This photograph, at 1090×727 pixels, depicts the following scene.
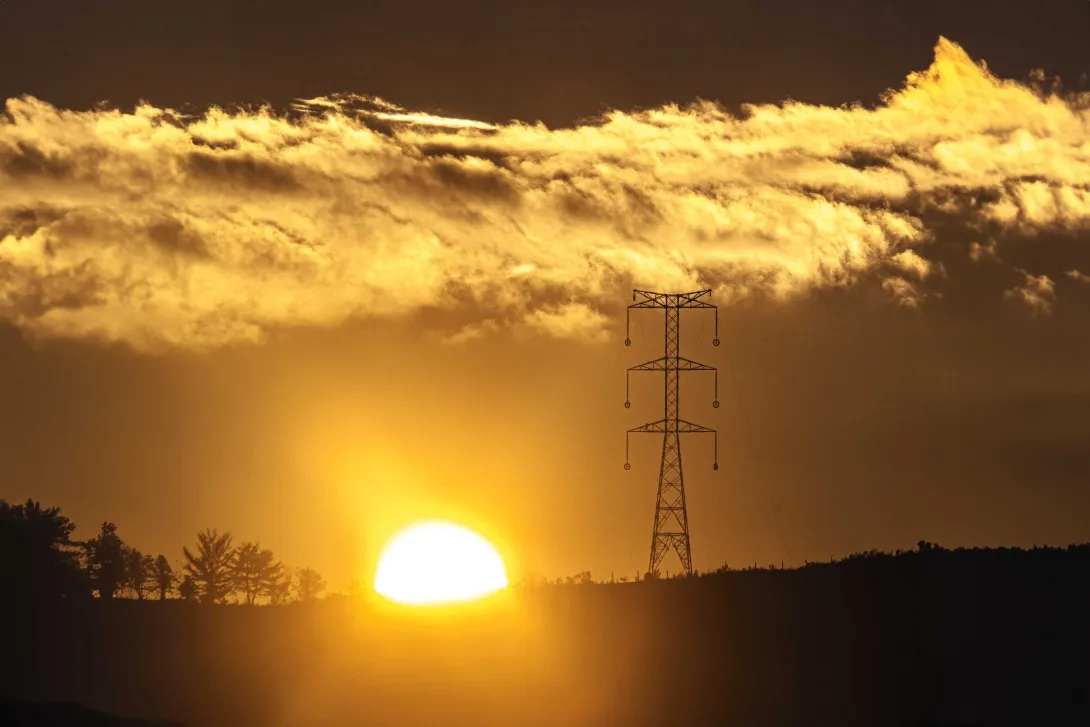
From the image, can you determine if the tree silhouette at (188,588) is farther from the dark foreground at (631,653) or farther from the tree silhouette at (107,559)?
the dark foreground at (631,653)

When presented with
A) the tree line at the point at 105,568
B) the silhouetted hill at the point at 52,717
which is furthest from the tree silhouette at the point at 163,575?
the silhouetted hill at the point at 52,717

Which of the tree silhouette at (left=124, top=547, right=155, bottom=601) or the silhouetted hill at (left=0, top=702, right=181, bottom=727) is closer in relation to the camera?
the silhouetted hill at (left=0, top=702, right=181, bottom=727)

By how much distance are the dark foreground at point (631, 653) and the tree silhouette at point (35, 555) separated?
170cm

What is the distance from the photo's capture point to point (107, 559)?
127625mm

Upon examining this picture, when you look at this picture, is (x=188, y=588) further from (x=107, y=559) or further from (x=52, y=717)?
(x=52, y=717)

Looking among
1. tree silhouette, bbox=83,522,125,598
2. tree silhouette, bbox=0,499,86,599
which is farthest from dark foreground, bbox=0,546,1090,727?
tree silhouette, bbox=83,522,125,598

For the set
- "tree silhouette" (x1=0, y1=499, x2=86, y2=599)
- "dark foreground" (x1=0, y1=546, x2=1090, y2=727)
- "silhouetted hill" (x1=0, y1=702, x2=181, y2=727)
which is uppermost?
"tree silhouette" (x1=0, y1=499, x2=86, y2=599)

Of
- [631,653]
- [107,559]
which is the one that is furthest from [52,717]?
[107,559]

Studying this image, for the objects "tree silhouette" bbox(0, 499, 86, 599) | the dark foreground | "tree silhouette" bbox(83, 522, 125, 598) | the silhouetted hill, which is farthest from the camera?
"tree silhouette" bbox(83, 522, 125, 598)

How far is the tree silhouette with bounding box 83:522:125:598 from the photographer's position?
412ft

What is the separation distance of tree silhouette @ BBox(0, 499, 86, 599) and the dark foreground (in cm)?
170

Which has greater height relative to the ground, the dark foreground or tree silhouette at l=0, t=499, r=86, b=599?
tree silhouette at l=0, t=499, r=86, b=599

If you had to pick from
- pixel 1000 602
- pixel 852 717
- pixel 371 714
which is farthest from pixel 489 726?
pixel 1000 602

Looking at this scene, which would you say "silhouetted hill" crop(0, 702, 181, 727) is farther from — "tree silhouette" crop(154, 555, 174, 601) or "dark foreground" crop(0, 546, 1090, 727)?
"tree silhouette" crop(154, 555, 174, 601)
